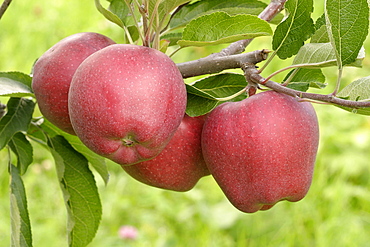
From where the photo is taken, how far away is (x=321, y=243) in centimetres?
219

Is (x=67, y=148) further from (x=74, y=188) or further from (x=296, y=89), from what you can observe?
(x=296, y=89)

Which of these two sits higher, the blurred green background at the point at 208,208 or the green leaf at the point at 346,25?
the green leaf at the point at 346,25

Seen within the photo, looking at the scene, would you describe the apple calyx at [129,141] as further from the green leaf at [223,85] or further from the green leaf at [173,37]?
the green leaf at [173,37]

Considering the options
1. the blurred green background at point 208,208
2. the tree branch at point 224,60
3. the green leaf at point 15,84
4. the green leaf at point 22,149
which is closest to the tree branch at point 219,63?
the tree branch at point 224,60

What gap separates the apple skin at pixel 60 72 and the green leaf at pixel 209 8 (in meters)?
0.17

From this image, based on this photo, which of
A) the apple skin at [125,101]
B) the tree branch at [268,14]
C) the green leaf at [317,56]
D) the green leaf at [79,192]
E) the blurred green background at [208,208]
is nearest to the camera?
the apple skin at [125,101]

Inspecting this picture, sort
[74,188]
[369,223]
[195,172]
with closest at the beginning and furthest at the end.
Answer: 1. [195,172]
2. [74,188]
3. [369,223]

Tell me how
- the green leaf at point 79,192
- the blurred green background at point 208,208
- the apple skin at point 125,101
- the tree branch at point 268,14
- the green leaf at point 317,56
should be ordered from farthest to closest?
the blurred green background at point 208,208, the green leaf at point 79,192, the tree branch at point 268,14, the green leaf at point 317,56, the apple skin at point 125,101

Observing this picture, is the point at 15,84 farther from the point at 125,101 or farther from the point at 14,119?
the point at 125,101

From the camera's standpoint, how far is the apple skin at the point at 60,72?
720mm

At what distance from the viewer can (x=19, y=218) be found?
2.73 feet

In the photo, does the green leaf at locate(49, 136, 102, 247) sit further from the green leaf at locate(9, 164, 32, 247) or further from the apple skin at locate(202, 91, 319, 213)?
the apple skin at locate(202, 91, 319, 213)

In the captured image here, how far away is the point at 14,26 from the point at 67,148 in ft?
7.50

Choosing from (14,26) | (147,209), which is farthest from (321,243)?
(14,26)
